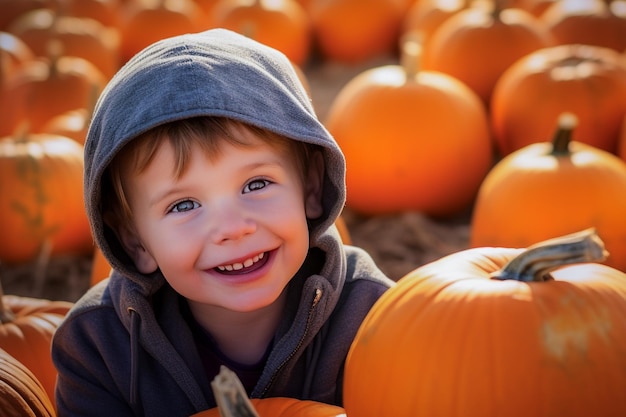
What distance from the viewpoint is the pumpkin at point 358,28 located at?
26.8ft

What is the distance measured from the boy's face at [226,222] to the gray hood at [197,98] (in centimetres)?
9

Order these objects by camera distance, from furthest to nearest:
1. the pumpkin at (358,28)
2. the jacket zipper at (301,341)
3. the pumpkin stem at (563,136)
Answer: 1. the pumpkin at (358,28)
2. the pumpkin stem at (563,136)
3. the jacket zipper at (301,341)

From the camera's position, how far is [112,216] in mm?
2426

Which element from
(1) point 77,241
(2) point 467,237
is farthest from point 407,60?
(1) point 77,241

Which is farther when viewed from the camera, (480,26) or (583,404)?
(480,26)

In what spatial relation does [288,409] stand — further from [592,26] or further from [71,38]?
[71,38]

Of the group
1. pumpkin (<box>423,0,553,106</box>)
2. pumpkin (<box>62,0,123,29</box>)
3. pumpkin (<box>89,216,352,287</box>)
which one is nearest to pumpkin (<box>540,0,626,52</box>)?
pumpkin (<box>423,0,553,106</box>)

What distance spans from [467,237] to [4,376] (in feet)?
8.97

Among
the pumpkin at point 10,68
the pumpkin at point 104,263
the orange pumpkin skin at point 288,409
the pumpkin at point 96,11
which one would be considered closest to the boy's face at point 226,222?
the orange pumpkin skin at point 288,409

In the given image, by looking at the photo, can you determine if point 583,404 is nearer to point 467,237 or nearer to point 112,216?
point 112,216

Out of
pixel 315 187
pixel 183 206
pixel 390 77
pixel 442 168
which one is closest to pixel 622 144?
pixel 442 168

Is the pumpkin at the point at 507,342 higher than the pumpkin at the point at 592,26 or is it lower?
higher

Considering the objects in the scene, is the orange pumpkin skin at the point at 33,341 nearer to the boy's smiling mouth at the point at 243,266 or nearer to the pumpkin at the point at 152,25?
the boy's smiling mouth at the point at 243,266

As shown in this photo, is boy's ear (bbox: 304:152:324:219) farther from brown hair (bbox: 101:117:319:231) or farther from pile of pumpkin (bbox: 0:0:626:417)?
pile of pumpkin (bbox: 0:0:626:417)
